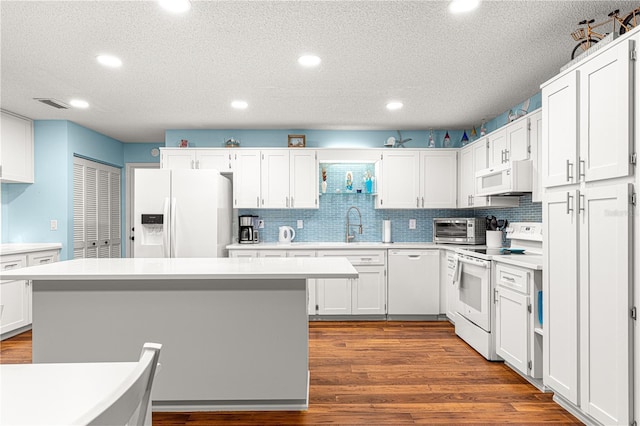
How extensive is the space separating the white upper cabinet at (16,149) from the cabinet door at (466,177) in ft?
17.3

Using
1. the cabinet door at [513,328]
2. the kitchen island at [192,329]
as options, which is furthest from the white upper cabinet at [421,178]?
the kitchen island at [192,329]

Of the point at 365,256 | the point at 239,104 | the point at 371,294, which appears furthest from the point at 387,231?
the point at 239,104

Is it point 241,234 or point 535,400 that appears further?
point 241,234

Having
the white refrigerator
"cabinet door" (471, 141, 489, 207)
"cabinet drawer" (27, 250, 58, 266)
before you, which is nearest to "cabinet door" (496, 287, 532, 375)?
"cabinet door" (471, 141, 489, 207)

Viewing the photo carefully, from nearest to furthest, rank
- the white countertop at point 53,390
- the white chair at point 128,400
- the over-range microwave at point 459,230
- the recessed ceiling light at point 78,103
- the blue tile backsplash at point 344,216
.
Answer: the white chair at point 128,400 < the white countertop at point 53,390 < the recessed ceiling light at point 78,103 < the over-range microwave at point 459,230 < the blue tile backsplash at point 344,216

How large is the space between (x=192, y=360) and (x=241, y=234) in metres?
2.73

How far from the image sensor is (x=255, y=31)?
2.51 metres

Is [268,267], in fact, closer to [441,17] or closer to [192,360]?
[192,360]

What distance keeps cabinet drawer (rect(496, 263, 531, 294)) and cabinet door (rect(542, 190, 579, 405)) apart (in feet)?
0.98

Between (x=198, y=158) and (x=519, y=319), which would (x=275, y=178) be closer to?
(x=198, y=158)

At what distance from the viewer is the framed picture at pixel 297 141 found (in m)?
5.08

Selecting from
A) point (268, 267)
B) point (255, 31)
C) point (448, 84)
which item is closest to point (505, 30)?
point (448, 84)

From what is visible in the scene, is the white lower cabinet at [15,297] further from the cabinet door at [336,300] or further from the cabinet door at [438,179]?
the cabinet door at [438,179]

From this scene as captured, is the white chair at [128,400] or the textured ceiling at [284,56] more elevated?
the textured ceiling at [284,56]
